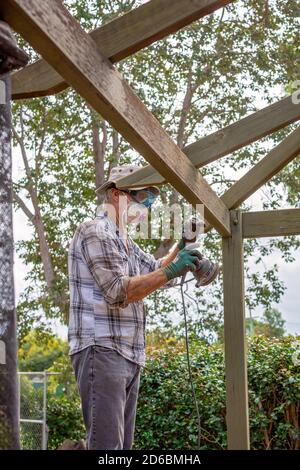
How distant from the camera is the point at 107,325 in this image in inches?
108

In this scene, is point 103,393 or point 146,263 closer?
point 103,393

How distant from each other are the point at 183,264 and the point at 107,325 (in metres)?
0.36

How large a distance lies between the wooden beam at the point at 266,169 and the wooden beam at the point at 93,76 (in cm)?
60

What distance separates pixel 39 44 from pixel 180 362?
4456mm

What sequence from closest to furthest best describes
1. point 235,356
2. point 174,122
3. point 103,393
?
point 103,393, point 235,356, point 174,122

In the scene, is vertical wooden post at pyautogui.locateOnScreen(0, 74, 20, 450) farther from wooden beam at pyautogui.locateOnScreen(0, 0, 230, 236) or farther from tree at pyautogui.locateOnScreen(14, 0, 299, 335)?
tree at pyautogui.locateOnScreen(14, 0, 299, 335)

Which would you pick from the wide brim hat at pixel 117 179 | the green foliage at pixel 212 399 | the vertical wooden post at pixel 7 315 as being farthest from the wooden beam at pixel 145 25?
the green foliage at pixel 212 399

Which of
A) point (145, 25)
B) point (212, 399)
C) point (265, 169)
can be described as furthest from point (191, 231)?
point (212, 399)

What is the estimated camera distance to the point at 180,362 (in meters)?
6.21

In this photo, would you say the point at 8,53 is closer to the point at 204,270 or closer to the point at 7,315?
the point at 7,315

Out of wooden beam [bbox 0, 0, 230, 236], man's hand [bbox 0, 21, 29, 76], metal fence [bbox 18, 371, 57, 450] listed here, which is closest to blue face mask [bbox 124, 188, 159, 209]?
wooden beam [bbox 0, 0, 230, 236]

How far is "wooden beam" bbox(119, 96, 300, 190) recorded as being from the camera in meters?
3.40

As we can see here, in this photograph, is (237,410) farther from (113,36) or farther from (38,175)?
(38,175)

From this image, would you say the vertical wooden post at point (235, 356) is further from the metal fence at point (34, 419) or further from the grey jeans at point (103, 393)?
the metal fence at point (34, 419)
